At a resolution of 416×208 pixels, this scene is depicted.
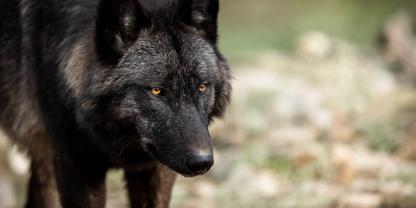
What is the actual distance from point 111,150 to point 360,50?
9191 millimetres

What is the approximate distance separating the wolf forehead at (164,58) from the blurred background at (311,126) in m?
1.07

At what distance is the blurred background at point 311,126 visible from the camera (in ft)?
22.6

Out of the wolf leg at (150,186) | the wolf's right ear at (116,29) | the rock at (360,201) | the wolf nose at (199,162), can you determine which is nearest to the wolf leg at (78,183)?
the wolf leg at (150,186)

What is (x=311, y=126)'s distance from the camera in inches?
355

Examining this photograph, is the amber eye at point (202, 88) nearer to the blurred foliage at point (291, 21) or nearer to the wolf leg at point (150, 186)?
the wolf leg at point (150, 186)

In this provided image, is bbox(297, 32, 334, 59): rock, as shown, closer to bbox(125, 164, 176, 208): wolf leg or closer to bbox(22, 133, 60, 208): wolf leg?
bbox(22, 133, 60, 208): wolf leg

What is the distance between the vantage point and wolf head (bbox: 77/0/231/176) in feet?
13.1

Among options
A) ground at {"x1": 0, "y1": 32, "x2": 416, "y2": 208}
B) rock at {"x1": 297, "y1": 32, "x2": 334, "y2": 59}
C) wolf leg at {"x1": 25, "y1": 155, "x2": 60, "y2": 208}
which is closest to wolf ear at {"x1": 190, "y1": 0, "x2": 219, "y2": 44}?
ground at {"x1": 0, "y1": 32, "x2": 416, "y2": 208}

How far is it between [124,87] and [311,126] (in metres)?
5.24

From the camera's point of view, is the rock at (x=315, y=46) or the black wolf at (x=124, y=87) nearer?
the black wolf at (x=124, y=87)

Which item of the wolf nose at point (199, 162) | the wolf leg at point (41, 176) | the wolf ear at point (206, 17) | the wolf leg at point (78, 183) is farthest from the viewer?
the wolf leg at point (41, 176)

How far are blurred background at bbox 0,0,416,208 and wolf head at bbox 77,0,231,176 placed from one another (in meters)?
0.92

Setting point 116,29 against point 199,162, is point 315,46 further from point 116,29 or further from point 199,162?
point 199,162

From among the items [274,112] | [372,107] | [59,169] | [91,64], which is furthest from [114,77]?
[372,107]
